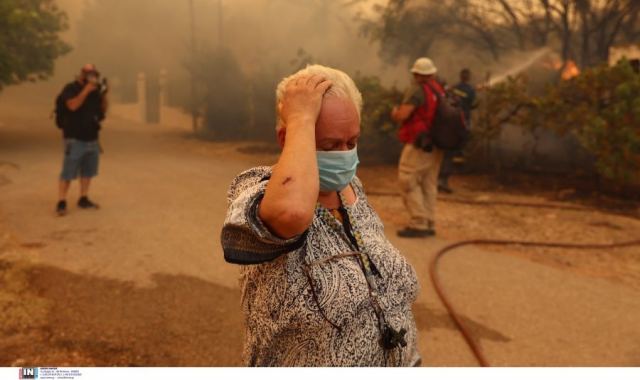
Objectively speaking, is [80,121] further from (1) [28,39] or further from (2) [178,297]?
(1) [28,39]

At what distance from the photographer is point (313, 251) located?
1229 millimetres

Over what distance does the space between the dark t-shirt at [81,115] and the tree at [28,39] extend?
3119 millimetres

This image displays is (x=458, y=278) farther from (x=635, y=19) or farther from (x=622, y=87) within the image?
(x=635, y=19)

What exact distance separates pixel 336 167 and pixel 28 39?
9225 mm

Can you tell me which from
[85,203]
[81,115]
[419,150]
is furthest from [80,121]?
[419,150]

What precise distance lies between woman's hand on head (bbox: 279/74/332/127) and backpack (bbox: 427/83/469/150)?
11.6 feet

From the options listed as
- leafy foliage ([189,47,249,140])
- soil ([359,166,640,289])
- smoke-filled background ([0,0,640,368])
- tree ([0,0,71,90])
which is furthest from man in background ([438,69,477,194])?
tree ([0,0,71,90])

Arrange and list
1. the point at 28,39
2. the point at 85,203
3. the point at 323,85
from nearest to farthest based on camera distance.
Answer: the point at 323,85 → the point at 85,203 → the point at 28,39

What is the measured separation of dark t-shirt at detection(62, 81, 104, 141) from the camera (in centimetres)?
490

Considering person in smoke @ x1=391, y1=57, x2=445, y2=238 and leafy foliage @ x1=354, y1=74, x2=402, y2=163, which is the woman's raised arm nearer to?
person in smoke @ x1=391, y1=57, x2=445, y2=238

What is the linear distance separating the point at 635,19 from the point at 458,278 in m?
9.08

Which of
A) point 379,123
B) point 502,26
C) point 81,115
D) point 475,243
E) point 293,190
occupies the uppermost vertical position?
point 502,26
